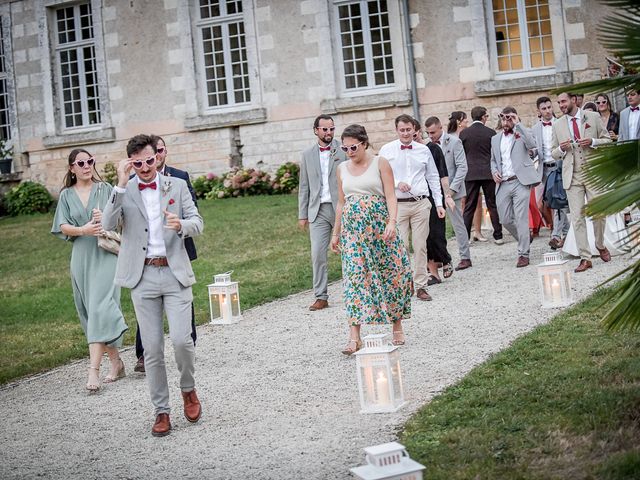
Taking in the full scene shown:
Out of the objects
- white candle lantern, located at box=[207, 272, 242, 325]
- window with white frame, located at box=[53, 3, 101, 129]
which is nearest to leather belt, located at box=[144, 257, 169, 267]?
white candle lantern, located at box=[207, 272, 242, 325]

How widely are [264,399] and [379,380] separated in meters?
1.07

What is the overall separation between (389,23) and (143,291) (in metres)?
15.4

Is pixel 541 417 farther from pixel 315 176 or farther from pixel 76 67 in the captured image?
pixel 76 67

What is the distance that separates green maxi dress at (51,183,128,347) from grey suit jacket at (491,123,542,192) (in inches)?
214

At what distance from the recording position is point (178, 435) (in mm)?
6387

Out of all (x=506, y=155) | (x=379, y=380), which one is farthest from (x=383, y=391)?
(x=506, y=155)

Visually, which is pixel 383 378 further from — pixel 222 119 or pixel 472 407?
pixel 222 119

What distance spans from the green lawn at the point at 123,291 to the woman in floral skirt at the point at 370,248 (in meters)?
3.14

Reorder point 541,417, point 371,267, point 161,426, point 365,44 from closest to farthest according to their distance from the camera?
point 541,417
point 161,426
point 371,267
point 365,44

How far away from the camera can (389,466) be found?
431 centimetres

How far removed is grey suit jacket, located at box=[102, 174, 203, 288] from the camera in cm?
646

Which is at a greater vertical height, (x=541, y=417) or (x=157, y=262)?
(x=157, y=262)

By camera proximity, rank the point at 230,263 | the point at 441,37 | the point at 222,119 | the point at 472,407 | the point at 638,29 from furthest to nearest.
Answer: the point at 222,119 < the point at 441,37 < the point at 230,263 < the point at 472,407 < the point at 638,29

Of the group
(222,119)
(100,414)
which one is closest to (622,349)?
(100,414)
